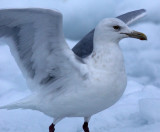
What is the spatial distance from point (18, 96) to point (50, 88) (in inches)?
73.1

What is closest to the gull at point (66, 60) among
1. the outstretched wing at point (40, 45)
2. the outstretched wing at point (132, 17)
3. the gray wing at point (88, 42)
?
the outstretched wing at point (40, 45)

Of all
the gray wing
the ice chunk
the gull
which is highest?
the gull

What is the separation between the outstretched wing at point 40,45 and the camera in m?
2.00

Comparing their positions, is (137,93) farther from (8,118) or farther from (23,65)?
(23,65)

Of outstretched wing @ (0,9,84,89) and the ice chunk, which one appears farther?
the ice chunk

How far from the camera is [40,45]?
2150 mm

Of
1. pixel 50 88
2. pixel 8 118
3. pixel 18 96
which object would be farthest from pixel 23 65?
pixel 18 96

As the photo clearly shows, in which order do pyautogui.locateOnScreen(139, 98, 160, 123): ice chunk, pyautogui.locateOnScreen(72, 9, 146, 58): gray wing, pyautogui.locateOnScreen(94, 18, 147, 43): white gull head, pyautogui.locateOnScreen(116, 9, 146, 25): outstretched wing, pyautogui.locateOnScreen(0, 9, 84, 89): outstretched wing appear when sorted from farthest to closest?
pyautogui.locateOnScreen(139, 98, 160, 123): ice chunk
pyautogui.locateOnScreen(116, 9, 146, 25): outstretched wing
pyautogui.locateOnScreen(72, 9, 146, 58): gray wing
pyautogui.locateOnScreen(94, 18, 147, 43): white gull head
pyautogui.locateOnScreen(0, 9, 84, 89): outstretched wing

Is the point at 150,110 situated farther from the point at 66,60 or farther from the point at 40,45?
the point at 40,45

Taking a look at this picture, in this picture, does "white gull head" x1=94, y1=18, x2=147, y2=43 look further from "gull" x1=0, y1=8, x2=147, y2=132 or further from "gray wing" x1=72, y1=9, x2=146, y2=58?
"gray wing" x1=72, y1=9, x2=146, y2=58

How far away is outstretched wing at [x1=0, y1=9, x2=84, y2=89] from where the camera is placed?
200 centimetres

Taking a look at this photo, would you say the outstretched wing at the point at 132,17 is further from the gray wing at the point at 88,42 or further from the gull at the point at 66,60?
the gull at the point at 66,60

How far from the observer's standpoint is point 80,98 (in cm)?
211

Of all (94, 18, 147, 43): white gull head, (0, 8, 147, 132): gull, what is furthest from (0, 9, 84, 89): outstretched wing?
(94, 18, 147, 43): white gull head
